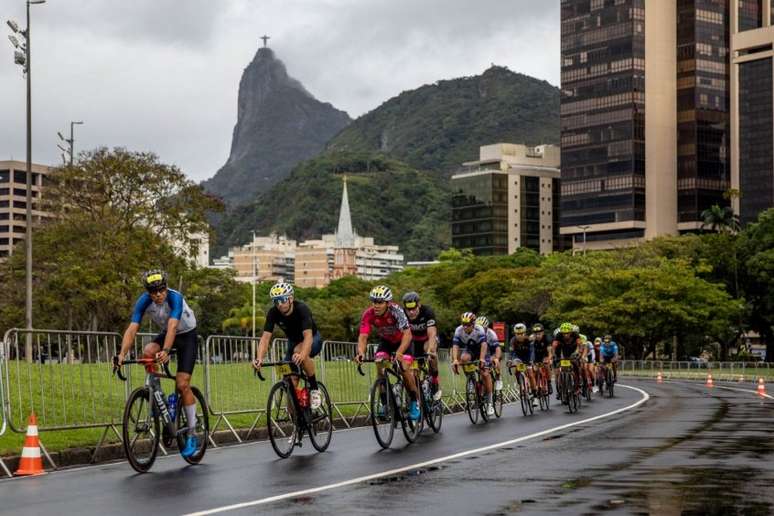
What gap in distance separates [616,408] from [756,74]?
13843cm

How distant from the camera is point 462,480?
495 inches

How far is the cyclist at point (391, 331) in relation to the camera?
58.0 feet

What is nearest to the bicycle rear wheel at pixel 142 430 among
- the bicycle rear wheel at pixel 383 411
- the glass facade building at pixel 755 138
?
the bicycle rear wheel at pixel 383 411

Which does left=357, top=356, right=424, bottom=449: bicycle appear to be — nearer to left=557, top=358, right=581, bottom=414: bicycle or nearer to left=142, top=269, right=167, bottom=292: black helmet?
left=142, top=269, right=167, bottom=292: black helmet

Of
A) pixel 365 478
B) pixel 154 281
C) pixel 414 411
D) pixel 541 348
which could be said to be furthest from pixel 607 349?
pixel 365 478

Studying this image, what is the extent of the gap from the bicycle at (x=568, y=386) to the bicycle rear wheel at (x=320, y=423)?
11.6m

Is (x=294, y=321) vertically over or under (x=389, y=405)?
over

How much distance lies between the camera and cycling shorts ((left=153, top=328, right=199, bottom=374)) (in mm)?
14846

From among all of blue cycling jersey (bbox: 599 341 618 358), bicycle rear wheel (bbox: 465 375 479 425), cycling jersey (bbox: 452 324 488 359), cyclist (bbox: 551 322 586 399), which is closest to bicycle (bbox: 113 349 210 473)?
bicycle rear wheel (bbox: 465 375 479 425)

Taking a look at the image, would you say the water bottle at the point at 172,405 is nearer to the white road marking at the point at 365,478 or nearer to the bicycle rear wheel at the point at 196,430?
the bicycle rear wheel at the point at 196,430

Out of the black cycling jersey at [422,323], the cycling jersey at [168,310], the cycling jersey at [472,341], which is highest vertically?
the cycling jersey at [168,310]

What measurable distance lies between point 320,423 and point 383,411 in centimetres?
104

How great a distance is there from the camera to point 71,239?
59656 millimetres

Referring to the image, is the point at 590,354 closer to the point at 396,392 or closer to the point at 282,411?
the point at 396,392
